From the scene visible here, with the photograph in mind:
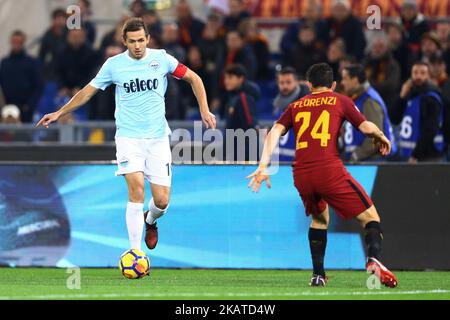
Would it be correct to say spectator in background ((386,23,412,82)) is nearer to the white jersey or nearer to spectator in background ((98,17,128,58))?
spectator in background ((98,17,128,58))

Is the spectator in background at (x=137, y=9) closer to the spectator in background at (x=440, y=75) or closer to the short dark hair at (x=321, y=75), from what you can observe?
the spectator in background at (x=440, y=75)

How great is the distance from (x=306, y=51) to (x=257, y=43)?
0.89 metres

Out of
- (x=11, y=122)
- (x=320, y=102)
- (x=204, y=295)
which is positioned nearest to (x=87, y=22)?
(x=11, y=122)

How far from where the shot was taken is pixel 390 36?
18.0m

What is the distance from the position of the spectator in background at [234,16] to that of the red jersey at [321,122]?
8.95 metres

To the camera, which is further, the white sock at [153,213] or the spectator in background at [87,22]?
the spectator in background at [87,22]

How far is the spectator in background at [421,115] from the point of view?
14.6m

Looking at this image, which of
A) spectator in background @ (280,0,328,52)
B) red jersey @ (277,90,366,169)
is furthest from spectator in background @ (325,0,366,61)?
red jersey @ (277,90,366,169)

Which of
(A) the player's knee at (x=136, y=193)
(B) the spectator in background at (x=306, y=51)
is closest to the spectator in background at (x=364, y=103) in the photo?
(A) the player's knee at (x=136, y=193)

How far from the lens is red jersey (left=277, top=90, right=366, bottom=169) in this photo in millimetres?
10664

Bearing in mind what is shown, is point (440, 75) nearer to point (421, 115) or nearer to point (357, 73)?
point (421, 115)

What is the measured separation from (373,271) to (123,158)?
2749 mm
